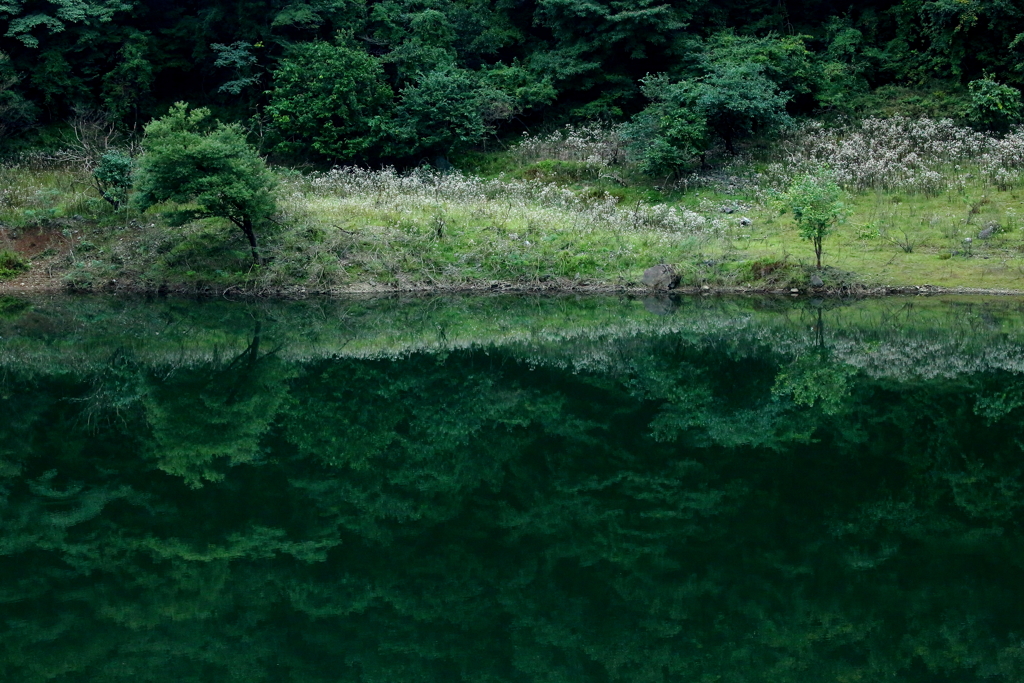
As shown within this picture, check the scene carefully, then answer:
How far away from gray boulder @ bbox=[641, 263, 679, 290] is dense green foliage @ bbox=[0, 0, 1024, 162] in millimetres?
7397

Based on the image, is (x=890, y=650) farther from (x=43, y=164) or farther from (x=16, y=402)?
(x=43, y=164)

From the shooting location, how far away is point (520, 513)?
10805mm

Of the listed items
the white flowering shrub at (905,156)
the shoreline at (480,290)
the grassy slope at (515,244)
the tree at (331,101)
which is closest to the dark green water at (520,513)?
the shoreline at (480,290)

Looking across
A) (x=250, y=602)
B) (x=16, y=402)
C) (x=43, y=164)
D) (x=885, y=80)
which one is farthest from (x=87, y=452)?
(x=885, y=80)

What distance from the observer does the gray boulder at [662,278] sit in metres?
28.4

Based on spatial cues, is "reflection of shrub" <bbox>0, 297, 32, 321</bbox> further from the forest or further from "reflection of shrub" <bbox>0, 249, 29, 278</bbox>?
the forest

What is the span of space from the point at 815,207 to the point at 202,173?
17.4m

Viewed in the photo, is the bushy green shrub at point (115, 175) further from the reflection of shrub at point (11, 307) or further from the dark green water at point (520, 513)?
the dark green water at point (520, 513)

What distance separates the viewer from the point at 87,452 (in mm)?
13547

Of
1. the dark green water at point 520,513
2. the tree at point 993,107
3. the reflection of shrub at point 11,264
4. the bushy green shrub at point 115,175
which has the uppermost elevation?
the tree at point 993,107

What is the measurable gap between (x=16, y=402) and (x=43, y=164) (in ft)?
80.0

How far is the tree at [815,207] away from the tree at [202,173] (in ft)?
50.5

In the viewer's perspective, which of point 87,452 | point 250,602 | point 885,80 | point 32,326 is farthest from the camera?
point 885,80

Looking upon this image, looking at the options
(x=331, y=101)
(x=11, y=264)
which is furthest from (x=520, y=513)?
(x=331, y=101)
